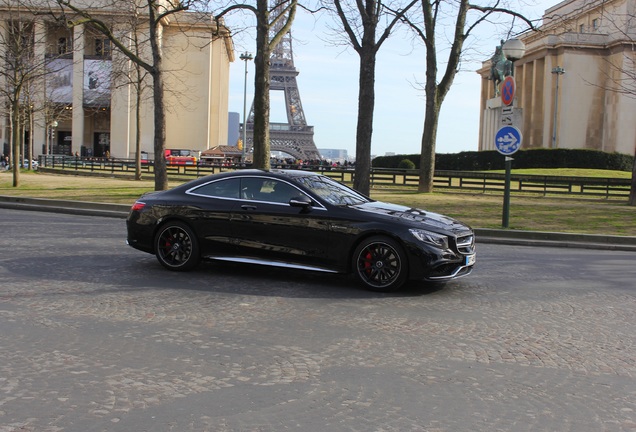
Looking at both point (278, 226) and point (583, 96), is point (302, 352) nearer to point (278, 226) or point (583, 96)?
point (278, 226)

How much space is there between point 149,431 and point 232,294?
3.96 meters

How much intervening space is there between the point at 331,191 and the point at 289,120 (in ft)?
260

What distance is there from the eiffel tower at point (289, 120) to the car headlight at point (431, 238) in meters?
71.0

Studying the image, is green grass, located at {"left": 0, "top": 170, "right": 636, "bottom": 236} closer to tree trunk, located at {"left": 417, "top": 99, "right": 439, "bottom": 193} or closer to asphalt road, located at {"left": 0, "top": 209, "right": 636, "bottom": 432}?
tree trunk, located at {"left": 417, "top": 99, "right": 439, "bottom": 193}

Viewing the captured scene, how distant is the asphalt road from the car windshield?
3.58 feet

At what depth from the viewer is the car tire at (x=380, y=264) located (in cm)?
795

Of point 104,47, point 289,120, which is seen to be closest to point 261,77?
point 104,47

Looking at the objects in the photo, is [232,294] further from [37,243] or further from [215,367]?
[37,243]

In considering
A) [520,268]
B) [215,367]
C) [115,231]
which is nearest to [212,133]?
[115,231]

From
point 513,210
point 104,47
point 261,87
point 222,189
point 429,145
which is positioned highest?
point 104,47

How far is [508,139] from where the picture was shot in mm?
14922

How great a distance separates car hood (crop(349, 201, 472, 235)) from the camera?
802 cm

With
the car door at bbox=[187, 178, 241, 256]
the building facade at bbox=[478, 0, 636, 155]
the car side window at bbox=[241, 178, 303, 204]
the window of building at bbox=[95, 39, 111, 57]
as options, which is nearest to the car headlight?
the car side window at bbox=[241, 178, 303, 204]

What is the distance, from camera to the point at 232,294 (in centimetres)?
774
